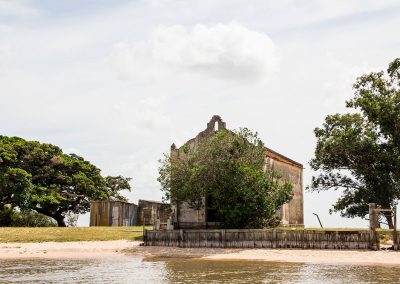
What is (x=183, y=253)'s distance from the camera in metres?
31.4

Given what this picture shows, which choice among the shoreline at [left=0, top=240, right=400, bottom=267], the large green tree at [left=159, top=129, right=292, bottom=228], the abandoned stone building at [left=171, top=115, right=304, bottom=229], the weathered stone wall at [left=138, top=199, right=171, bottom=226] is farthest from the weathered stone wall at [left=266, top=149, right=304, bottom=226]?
the shoreline at [left=0, top=240, right=400, bottom=267]

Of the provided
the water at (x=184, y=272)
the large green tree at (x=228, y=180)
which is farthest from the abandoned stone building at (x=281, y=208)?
the water at (x=184, y=272)

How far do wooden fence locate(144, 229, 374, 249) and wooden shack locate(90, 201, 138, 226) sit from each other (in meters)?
13.6

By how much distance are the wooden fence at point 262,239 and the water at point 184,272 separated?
4637 millimetres

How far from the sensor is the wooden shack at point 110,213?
47594 mm

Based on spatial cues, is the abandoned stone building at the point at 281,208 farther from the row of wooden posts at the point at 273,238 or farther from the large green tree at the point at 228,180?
the row of wooden posts at the point at 273,238

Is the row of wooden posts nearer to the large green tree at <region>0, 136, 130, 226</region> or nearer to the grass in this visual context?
the grass

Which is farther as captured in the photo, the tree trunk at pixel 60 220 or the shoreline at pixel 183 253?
the tree trunk at pixel 60 220

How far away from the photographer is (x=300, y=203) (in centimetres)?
4916

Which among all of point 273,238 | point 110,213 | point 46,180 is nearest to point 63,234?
point 110,213

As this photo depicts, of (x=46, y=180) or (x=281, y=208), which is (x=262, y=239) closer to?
(x=281, y=208)

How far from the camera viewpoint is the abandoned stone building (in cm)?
3781

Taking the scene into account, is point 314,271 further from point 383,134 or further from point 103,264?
point 383,134

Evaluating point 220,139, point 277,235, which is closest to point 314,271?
point 277,235
